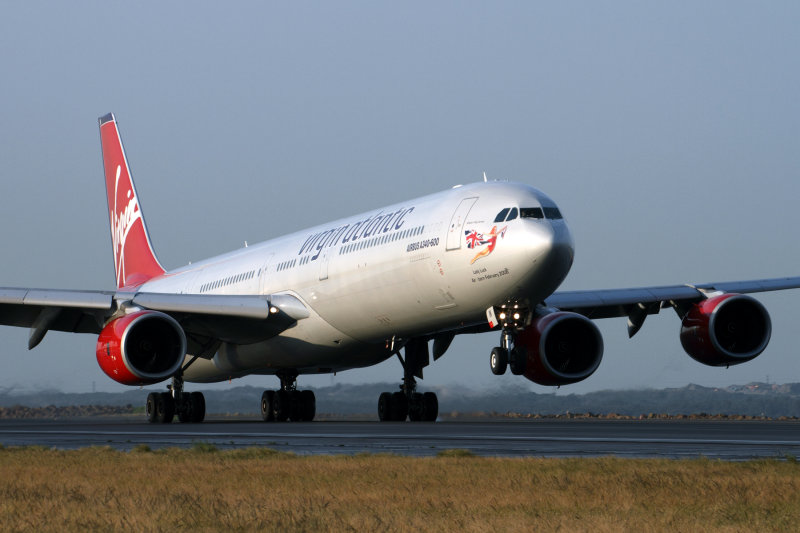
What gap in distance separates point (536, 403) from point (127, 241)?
1545 cm

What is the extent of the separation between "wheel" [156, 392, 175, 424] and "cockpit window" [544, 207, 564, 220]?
12.9 meters

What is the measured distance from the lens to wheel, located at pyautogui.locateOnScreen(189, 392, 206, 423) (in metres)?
31.9

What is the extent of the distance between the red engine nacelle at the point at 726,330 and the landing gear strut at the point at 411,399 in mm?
6405

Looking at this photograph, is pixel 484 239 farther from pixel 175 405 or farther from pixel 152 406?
pixel 152 406

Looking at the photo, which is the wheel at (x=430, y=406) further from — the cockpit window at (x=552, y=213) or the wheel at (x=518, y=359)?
the cockpit window at (x=552, y=213)

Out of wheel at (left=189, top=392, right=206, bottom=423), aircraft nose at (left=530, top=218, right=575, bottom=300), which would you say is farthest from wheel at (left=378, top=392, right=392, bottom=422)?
aircraft nose at (left=530, top=218, right=575, bottom=300)

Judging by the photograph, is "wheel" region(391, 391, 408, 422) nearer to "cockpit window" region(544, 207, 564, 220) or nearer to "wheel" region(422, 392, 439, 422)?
"wheel" region(422, 392, 439, 422)

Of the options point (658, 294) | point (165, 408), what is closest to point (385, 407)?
point (165, 408)

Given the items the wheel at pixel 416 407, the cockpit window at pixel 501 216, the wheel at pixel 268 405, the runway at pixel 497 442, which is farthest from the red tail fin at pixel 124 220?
the cockpit window at pixel 501 216

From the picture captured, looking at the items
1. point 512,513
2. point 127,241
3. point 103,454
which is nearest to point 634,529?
point 512,513

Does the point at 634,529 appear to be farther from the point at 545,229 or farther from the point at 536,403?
the point at 536,403

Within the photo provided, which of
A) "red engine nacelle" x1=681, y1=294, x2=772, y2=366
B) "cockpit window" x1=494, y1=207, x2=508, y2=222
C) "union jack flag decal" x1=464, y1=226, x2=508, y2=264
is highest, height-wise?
"cockpit window" x1=494, y1=207, x2=508, y2=222

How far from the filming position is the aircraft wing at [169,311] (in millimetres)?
27641

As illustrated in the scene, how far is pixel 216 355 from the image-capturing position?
32.3 metres
